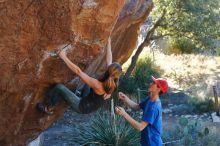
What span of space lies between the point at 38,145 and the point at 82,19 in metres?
4.73

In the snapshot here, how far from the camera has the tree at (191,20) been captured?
16453 mm

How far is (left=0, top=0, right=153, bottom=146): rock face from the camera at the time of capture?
20.2 ft

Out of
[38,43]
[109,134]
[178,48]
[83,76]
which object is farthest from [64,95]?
[178,48]

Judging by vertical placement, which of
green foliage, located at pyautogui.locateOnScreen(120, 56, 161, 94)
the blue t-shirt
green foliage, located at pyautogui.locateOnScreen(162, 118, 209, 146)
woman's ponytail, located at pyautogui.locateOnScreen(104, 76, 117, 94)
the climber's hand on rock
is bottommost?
green foliage, located at pyautogui.locateOnScreen(162, 118, 209, 146)

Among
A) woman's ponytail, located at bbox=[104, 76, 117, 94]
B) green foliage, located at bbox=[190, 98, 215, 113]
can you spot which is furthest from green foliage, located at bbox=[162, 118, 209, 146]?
woman's ponytail, located at bbox=[104, 76, 117, 94]

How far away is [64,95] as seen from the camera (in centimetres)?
727

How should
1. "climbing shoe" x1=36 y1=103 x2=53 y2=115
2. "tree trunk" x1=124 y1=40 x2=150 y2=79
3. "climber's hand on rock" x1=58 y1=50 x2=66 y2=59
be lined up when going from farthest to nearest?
"tree trunk" x1=124 y1=40 x2=150 y2=79 < "climbing shoe" x1=36 y1=103 x2=53 y2=115 < "climber's hand on rock" x1=58 y1=50 x2=66 y2=59

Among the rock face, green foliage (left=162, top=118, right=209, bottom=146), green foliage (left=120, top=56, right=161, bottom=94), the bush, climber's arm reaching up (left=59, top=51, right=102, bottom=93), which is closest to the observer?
the rock face

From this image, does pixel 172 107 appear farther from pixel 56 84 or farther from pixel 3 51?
pixel 3 51

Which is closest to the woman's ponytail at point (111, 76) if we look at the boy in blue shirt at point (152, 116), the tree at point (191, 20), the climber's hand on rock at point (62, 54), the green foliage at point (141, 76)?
the boy in blue shirt at point (152, 116)

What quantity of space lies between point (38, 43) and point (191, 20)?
35.9 ft

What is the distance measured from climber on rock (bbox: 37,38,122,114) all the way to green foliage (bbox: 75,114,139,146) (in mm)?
3041

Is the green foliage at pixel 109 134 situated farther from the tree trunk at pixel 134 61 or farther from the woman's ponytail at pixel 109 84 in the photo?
the tree trunk at pixel 134 61

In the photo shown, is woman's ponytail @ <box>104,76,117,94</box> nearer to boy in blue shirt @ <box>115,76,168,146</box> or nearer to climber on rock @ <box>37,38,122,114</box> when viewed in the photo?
climber on rock @ <box>37,38,122,114</box>
